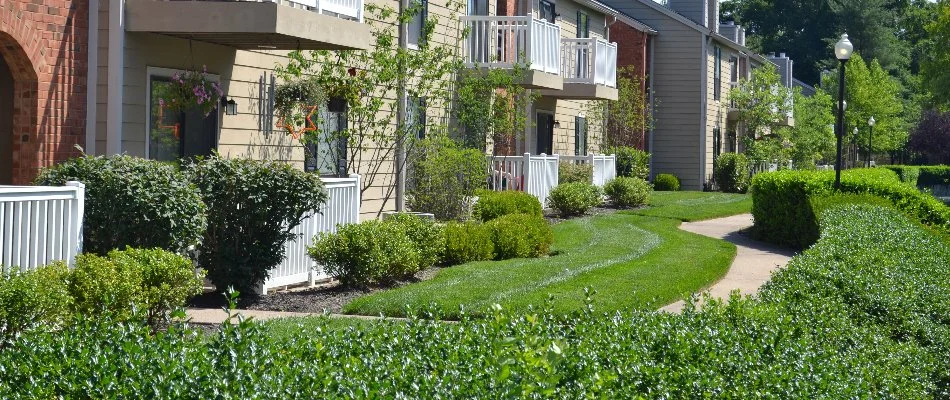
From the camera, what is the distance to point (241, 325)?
549cm

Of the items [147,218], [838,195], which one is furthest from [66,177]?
[838,195]

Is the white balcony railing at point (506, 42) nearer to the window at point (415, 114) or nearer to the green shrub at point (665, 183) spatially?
the window at point (415, 114)

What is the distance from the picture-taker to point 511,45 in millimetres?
22422

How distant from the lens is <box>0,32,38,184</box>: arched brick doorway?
1173cm

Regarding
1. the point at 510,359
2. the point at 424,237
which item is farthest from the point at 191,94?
the point at 510,359

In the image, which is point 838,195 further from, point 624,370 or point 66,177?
point 624,370

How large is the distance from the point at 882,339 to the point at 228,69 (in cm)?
831

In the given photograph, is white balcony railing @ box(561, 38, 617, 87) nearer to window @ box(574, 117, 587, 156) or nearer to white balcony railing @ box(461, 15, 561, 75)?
white balcony railing @ box(461, 15, 561, 75)

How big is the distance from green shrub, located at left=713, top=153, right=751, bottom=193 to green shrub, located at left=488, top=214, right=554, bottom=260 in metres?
22.5

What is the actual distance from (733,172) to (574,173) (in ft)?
46.3

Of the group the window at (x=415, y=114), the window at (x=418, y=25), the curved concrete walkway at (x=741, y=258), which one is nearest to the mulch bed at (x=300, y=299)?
the curved concrete walkway at (x=741, y=258)

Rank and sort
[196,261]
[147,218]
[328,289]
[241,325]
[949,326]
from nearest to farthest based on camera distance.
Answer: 1. [241,325]
2. [147,218]
3. [949,326]
4. [196,261]
5. [328,289]

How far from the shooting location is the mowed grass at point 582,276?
37.4ft

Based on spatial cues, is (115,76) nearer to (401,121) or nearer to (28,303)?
(28,303)
